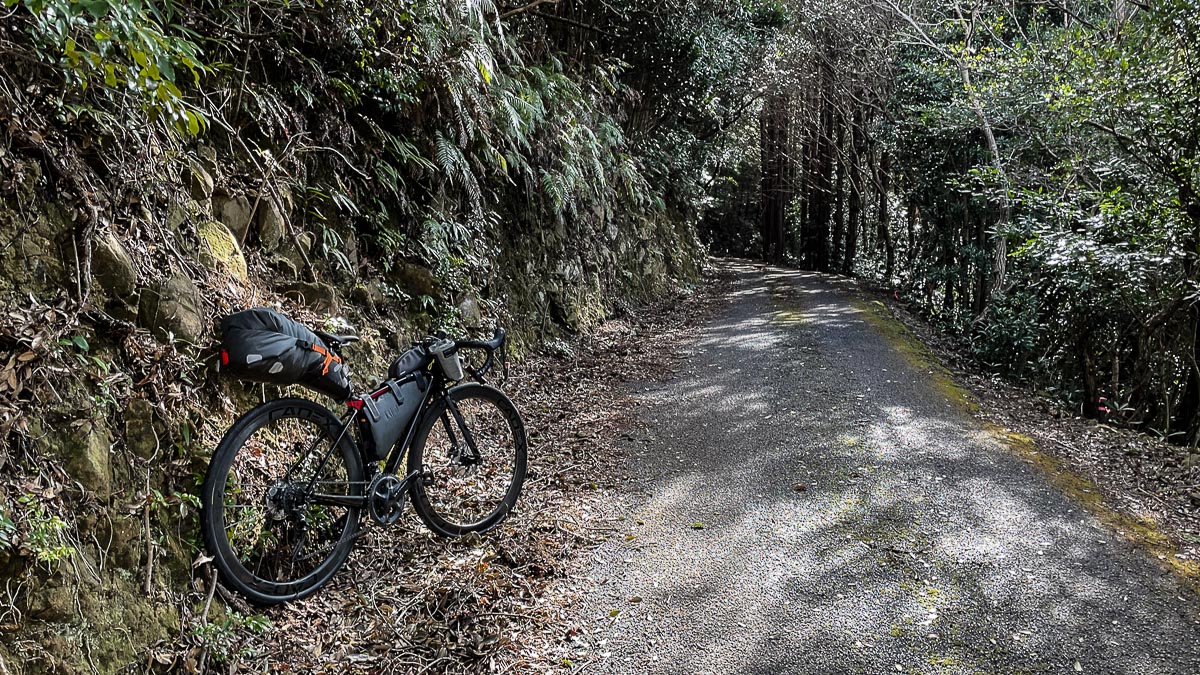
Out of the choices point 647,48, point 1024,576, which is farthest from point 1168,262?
point 647,48

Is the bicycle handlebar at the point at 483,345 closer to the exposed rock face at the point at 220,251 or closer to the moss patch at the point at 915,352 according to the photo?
the exposed rock face at the point at 220,251

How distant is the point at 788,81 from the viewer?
21969mm

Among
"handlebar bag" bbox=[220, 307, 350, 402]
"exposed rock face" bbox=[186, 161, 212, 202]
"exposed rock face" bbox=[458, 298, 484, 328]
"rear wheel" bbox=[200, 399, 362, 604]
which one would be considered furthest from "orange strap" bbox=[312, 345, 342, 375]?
"exposed rock face" bbox=[458, 298, 484, 328]

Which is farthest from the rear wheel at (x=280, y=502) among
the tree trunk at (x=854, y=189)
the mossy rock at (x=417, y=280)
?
the tree trunk at (x=854, y=189)

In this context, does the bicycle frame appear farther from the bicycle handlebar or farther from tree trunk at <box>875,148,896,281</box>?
tree trunk at <box>875,148,896,281</box>

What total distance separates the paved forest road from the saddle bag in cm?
146

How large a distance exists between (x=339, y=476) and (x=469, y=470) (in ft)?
3.05

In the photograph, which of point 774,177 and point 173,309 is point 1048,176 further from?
point 774,177

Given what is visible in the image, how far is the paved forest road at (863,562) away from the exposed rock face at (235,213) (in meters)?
3.03

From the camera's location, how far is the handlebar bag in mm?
3078

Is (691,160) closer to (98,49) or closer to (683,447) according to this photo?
(683,447)

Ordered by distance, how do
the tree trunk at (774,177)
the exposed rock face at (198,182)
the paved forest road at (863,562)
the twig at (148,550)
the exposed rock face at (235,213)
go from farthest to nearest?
the tree trunk at (774,177) → the exposed rock face at (235,213) → the exposed rock face at (198,182) → the paved forest road at (863,562) → the twig at (148,550)

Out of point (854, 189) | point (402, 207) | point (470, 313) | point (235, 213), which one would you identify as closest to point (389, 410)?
point (235, 213)

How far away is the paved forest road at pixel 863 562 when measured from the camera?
3289 mm
